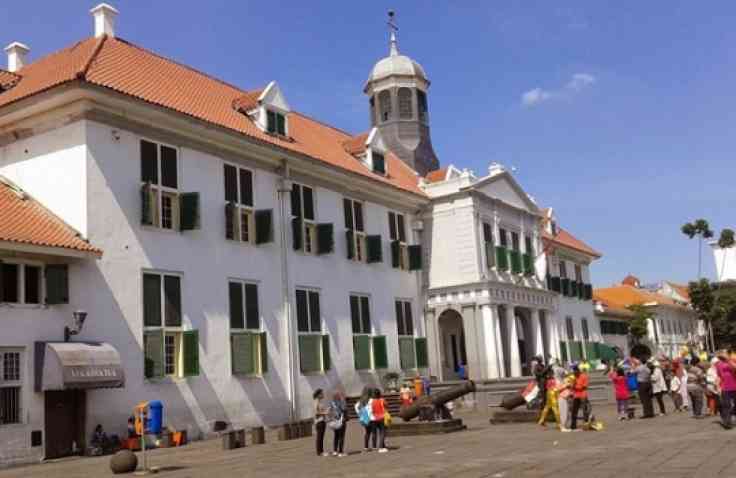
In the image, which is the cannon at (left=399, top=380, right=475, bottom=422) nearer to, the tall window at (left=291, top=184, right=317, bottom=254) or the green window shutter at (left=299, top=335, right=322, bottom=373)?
the green window shutter at (left=299, top=335, right=322, bottom=373)

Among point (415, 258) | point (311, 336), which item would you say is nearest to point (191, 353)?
point (311, 336)

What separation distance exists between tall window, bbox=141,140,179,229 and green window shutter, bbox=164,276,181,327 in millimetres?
1473

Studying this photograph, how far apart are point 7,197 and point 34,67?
6445mm

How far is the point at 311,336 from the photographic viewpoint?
25.4 meters

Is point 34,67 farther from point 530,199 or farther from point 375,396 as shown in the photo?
point 530,199

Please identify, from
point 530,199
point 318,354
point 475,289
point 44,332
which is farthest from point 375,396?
point 530,199

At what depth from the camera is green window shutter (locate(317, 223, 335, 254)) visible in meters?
26.4

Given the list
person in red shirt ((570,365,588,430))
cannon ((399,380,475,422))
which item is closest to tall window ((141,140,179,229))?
cannon ((399,380,475,422))

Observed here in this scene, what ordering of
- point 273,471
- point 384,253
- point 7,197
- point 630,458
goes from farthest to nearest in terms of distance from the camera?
point 384,253, point 7,197, point 273,471, point 630,458

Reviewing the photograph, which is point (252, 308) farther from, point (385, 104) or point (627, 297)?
point (627, 297)

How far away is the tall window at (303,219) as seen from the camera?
83.9 ft

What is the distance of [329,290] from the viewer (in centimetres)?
2667

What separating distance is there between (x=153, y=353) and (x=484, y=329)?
1621 cm

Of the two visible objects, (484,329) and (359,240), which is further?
(484,329)
